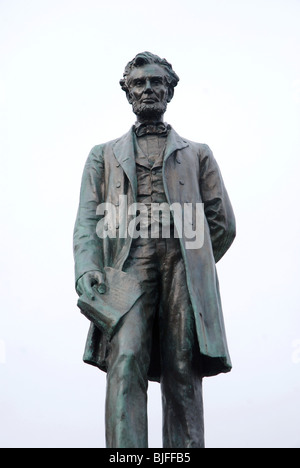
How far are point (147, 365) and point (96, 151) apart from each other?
2397mm

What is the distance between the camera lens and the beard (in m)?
11.1

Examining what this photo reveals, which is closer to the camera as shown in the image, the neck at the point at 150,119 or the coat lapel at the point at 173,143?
the coat lapel at the point at 173,143

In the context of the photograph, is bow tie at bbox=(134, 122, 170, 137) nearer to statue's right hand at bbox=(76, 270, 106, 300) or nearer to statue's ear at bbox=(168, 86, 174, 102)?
statue's ear at bbox=(168, 86, 174, 102)

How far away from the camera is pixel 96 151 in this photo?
11.3 m

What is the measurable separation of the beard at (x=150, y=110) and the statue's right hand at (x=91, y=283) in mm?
1796

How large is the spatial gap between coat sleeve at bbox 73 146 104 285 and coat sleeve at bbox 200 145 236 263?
1.02 meters

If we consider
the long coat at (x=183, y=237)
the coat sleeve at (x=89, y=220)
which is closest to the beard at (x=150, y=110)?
the long coat at (x=183, y=237)

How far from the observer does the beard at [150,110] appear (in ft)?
36.5

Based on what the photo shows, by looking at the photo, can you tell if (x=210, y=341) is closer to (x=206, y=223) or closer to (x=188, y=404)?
(x=188, y=404)

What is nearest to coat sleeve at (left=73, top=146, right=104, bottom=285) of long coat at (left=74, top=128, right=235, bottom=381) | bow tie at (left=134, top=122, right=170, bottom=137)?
long coat at (left=74, top=128, right=235, bottom=381)

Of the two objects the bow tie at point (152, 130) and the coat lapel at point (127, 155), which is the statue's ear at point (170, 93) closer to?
the bow tie at point (152, 130)

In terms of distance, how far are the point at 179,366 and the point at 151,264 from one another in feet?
3.19
